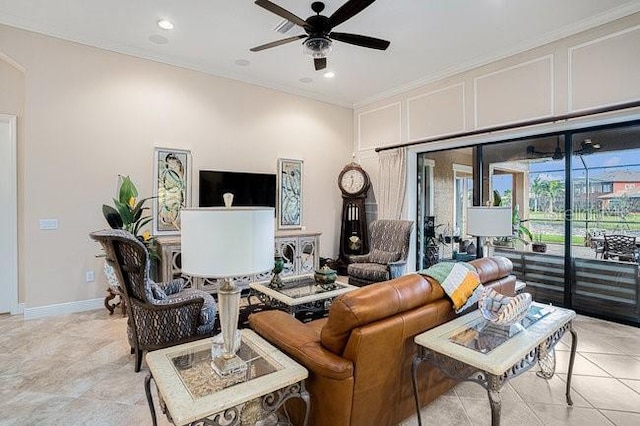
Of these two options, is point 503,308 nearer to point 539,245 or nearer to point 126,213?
point 539,245

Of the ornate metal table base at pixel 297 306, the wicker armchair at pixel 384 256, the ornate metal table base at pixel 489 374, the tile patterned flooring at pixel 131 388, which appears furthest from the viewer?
the wicker armchair at pixel 384 256

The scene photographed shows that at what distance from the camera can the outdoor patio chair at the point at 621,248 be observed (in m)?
3.76

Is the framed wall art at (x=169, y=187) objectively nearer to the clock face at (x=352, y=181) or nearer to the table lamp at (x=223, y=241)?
the clock face at (x=352, y=181)

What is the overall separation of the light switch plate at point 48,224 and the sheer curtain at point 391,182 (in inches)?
190

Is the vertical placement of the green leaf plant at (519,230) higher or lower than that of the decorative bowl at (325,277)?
higher

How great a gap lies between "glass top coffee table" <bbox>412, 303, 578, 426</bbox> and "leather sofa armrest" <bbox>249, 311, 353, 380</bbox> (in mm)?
504

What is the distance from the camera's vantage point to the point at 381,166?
6.12 meters

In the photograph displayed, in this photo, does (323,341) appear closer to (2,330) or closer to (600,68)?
(2,330)

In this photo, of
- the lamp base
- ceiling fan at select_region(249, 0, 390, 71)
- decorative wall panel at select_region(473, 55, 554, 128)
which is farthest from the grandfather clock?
the lamp base

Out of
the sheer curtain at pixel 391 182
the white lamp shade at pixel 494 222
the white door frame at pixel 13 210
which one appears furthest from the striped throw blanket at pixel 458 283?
the white door frame at pixel 13 210

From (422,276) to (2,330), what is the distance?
14.5 feet

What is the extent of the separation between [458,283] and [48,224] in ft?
14.9

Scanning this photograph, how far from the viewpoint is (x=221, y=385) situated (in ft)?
4.76

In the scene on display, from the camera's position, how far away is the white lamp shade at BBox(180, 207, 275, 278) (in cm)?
139
